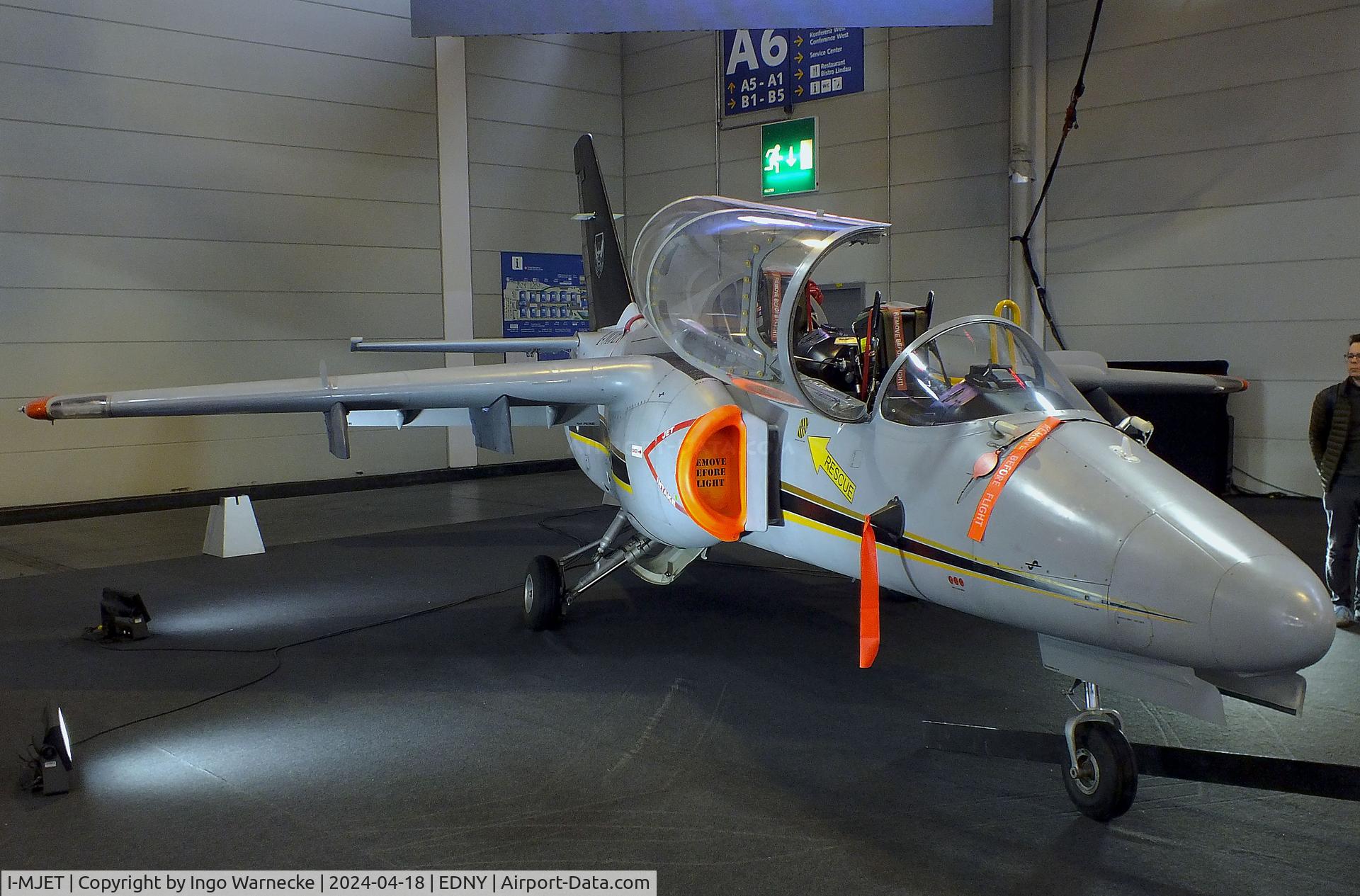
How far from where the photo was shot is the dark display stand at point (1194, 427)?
10.4 m

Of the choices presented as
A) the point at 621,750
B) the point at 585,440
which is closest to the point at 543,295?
the point at 585,440

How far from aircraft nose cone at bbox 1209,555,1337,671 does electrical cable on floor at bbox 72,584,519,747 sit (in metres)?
4.48

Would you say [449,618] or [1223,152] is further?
[1223,152]

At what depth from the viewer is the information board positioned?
14.2 meters

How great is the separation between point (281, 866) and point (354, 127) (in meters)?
11.1

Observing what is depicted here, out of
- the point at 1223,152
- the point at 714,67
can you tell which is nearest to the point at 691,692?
the point at 1223,152

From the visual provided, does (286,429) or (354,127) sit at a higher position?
(354,127)

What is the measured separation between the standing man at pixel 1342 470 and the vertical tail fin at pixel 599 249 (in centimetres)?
490

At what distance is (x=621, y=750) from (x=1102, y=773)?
1.90 meters

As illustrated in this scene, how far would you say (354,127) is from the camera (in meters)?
12.6

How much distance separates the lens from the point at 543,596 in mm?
6215

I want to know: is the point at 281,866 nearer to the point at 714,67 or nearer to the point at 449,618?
the point at 449,618

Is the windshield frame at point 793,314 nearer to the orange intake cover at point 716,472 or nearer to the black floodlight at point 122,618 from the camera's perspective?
the orange intake cover at point 716,472

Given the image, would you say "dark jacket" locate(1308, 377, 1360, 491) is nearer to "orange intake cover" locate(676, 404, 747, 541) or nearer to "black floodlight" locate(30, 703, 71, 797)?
Result: "orange intake cover" locate(676, 404, 747, 541)
